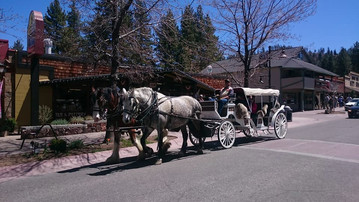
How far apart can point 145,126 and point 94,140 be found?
4955mm

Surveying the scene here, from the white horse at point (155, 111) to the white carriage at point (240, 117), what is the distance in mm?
1085

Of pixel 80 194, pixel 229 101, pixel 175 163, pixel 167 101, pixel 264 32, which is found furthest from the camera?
pixel 264 32

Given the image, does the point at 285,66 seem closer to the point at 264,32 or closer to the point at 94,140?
the point at 264,32

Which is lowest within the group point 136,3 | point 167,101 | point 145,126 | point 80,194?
point 80,194

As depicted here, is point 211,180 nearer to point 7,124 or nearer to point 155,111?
point 155,111

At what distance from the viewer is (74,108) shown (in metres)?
17.8

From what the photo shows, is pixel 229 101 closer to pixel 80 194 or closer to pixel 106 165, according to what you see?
pixel 106 165

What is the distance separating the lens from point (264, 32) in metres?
16.3

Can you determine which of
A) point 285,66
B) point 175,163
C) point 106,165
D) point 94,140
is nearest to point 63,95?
point 94,140

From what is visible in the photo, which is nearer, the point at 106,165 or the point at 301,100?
the point at 106,165

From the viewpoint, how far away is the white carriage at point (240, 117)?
33.1 ft

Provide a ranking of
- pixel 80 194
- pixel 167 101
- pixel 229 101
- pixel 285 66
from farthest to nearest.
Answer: pixel 285 66, pixel 229 101, pixel 167 101, pixel 80 194

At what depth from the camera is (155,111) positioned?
8.05 m

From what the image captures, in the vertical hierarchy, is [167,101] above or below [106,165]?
above
